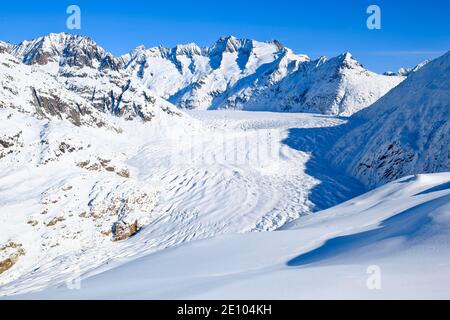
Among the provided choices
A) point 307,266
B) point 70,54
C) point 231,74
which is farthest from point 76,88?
point 231,74

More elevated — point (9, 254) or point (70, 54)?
point (70, 54)

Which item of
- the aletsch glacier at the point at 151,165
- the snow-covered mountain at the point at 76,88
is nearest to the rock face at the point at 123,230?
the aletsch glacier at the point at 151,165

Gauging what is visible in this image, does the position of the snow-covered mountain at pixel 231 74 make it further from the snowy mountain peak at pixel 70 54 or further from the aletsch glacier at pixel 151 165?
the aletsch glacier at pixel 151 165

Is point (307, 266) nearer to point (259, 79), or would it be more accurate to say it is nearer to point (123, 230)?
point (123, 230)

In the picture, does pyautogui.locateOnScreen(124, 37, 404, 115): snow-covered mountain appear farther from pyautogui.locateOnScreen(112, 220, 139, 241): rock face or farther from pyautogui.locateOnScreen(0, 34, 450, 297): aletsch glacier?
pyautogui.locateOnScreen(112, 220, 139, 241): rock face

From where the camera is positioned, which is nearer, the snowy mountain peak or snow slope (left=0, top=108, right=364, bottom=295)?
snow slope (left=0, top=108, right=364, bottom=295)

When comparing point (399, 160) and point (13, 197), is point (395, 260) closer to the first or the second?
point (13, 197)

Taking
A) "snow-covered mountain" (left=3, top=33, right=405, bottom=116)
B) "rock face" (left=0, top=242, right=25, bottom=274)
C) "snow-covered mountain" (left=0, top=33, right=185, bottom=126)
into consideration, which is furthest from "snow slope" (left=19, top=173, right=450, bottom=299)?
"snow-covered mountain" (left=3, top=33, right=405, bottom=116)
